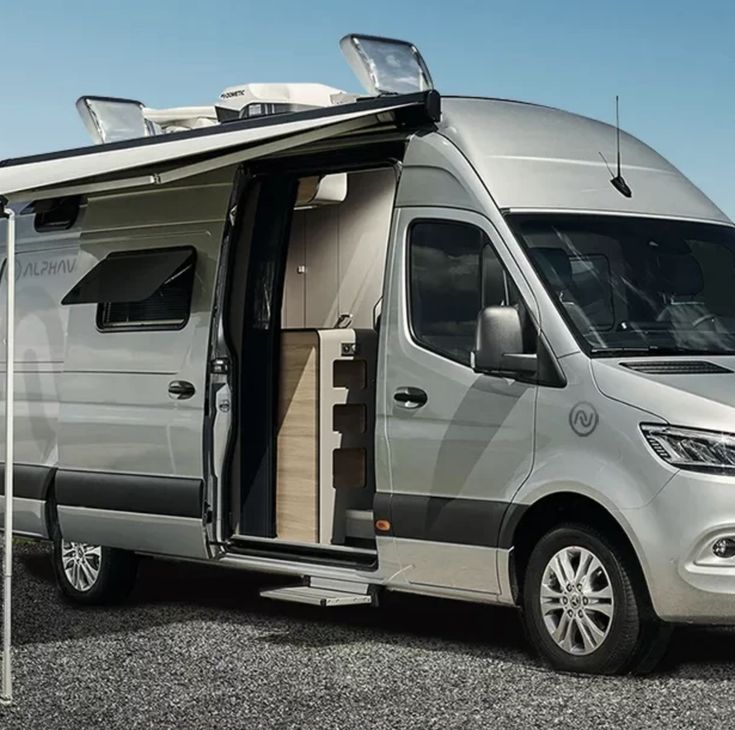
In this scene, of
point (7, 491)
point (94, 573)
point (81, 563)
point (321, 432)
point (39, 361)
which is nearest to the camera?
point (7, 491)

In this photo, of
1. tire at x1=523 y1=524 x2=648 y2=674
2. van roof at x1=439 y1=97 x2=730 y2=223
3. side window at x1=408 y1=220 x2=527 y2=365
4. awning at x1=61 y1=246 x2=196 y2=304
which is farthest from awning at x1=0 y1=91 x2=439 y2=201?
tire at x1=523 y1=524 x2=648 y2=674

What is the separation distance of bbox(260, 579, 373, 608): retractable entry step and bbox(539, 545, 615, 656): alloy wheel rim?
1.17m

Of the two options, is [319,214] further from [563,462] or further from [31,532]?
[563,462]

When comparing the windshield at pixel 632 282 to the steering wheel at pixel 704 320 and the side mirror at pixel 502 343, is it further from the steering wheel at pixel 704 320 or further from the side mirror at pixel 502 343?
the side mirror at pixel 502 343

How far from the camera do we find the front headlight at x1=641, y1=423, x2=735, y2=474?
25.0ft

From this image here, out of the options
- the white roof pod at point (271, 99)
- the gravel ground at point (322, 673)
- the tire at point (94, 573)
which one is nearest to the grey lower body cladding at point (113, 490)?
the tire at point (94, 573)

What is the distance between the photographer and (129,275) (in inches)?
407

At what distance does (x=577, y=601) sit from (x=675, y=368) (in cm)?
117

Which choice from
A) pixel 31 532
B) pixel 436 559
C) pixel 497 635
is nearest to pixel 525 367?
pixel 436 559

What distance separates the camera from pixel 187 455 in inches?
388

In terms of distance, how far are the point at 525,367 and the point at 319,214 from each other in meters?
3.15

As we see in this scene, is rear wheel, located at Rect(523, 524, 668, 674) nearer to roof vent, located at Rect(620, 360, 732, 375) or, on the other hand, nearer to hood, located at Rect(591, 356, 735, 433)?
hood, located at Rect(591, 356, 735, 433)

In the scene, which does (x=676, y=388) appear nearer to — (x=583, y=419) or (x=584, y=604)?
(x=583, y=419)

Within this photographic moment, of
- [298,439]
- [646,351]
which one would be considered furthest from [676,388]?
[298,439]
